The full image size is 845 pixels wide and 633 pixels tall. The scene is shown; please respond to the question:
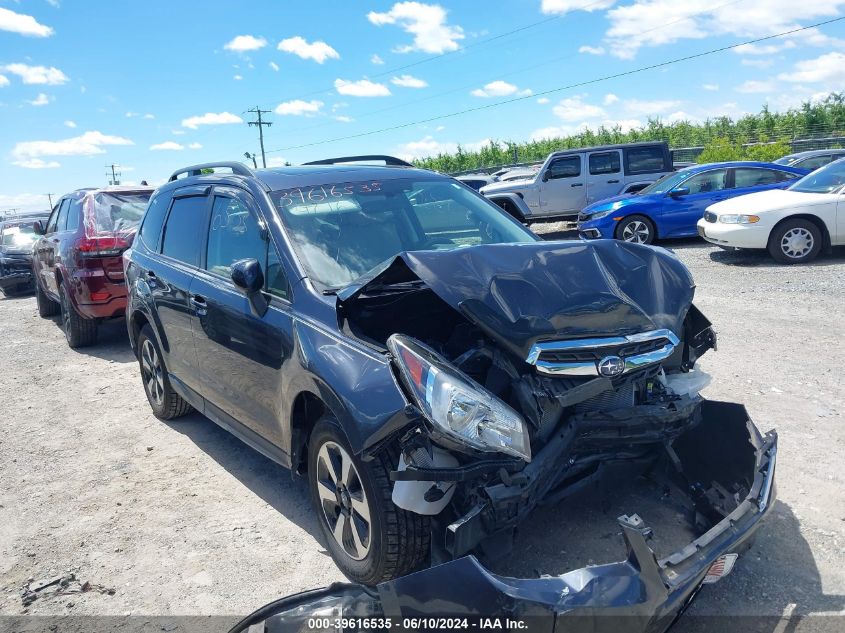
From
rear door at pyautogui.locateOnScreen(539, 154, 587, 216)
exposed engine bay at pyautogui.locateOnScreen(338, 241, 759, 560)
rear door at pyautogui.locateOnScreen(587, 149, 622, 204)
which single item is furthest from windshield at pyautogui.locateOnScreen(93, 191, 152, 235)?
rear door at pyautogui.locateOnScreen(587, 149, 622, 204)

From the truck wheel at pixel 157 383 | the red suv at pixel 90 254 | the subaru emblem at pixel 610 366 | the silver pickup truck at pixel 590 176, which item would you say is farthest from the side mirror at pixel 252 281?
the silver pickup truck at pixel 590 176

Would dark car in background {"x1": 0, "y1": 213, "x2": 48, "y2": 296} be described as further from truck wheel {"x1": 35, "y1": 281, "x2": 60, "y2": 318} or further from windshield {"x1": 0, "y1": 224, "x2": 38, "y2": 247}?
truck wheel {"x1": 35, "y1": 281, "x2": 60, "y2": 318}

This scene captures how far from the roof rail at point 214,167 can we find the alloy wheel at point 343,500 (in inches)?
78.0

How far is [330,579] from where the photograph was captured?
10.0 feet

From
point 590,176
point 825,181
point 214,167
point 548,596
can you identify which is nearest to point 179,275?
point 214,167

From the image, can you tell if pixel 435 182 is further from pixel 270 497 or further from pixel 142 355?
pixel 142 355

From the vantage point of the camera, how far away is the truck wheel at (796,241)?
1001 centimetres

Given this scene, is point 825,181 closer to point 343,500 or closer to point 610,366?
point 610,366

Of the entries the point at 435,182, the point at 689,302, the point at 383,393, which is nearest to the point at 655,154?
the point at 435,182

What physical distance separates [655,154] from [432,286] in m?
15.4

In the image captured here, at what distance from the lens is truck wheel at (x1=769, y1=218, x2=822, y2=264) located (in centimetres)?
1001

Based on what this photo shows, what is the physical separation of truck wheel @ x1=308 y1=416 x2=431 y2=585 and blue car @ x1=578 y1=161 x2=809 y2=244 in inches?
415

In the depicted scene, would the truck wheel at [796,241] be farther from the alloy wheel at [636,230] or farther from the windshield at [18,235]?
the windshield at [18,235]

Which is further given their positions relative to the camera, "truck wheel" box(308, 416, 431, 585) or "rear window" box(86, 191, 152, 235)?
"rear window" box(86, 191, 152, 235)
